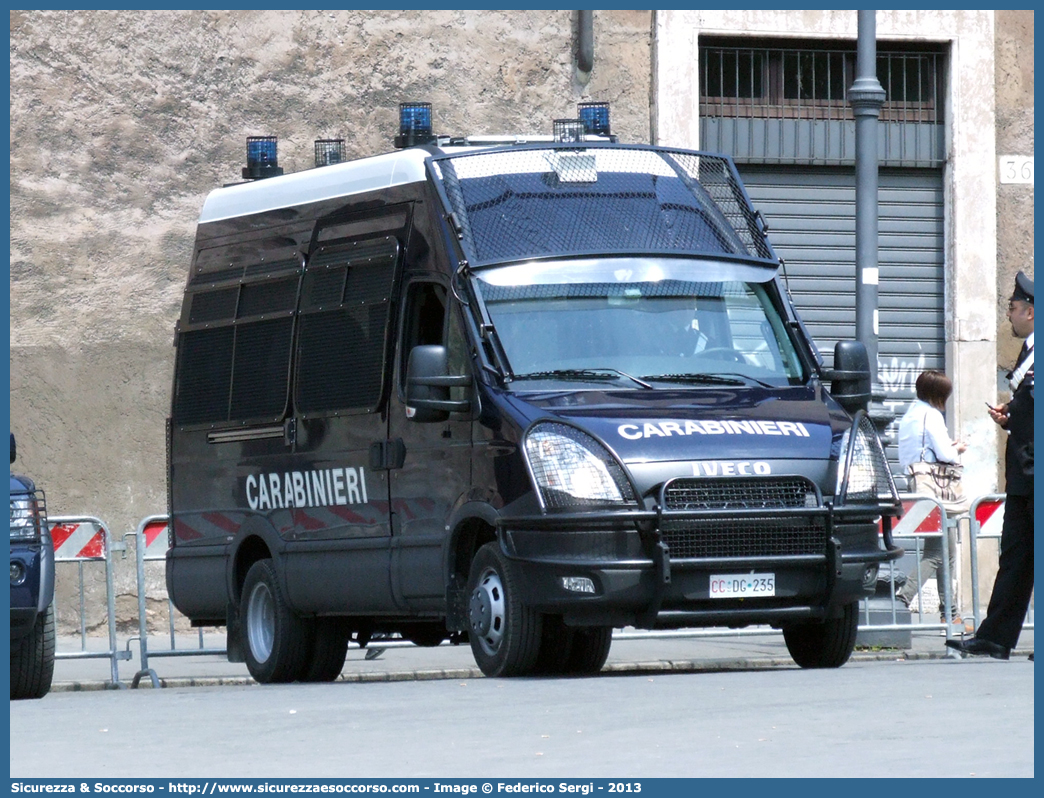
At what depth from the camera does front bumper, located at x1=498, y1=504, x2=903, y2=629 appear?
396 inches

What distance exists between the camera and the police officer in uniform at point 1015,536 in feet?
37.6

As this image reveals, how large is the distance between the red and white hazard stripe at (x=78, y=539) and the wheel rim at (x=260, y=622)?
76.2 inches

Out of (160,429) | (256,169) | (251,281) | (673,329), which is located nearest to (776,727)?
(673,329)

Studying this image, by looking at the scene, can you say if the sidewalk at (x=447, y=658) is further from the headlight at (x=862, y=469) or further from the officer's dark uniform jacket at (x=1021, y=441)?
the headlight at (x=862, y=469)

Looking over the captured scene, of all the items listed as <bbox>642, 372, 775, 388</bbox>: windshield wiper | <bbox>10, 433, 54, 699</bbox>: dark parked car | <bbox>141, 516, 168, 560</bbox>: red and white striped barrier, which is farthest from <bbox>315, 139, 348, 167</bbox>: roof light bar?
<bbox>642, 372, 775, 388</bbox>: windshield wiper

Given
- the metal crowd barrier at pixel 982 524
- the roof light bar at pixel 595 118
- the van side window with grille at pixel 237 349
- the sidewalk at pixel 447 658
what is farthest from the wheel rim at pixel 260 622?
the metal crowd barrier at pixel 982 524

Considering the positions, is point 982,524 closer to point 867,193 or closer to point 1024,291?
point 867,193

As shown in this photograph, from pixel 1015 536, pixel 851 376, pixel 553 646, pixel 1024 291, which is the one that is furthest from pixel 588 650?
pixel 1024 291

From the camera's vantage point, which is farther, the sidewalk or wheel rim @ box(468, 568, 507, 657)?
the sidewalk

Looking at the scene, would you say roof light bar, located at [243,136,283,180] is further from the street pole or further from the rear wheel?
the street pole

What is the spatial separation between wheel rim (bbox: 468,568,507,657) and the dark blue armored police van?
0.01 metres
